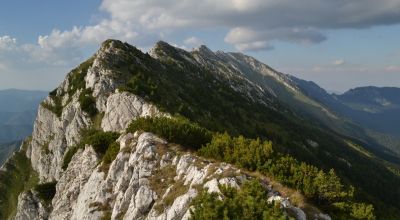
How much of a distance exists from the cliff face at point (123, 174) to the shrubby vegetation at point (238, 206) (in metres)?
1.65

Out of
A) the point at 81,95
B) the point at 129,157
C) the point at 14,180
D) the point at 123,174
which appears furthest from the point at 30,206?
the point at 14,180

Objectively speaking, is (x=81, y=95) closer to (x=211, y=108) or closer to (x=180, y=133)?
(x=211, y=108)

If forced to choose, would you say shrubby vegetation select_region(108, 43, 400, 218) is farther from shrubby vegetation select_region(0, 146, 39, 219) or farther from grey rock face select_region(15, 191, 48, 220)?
shrubby vegetation select_region(0, 146, 39, 219)

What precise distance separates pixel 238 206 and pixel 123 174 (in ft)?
73.9

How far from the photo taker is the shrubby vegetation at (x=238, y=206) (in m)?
30.7

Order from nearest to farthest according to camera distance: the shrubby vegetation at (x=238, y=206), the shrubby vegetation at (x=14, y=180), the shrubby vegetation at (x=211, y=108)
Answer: the shrubby vegetation at (x=238, y=206) < the shrubby vegetation at (x=211, y=108) < the shrubby vegetation at (x=14, y=180)

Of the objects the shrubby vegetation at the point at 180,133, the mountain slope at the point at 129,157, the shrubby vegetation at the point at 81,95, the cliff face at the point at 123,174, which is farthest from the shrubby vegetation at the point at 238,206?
the shrubby vegetation at the point at 81,95

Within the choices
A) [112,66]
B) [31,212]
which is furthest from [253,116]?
[31,212]

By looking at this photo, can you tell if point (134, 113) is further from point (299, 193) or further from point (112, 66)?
point (299, 193)

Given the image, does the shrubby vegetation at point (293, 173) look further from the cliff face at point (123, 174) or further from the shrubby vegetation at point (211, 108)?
the shrubby vegetation at point (211, 108)

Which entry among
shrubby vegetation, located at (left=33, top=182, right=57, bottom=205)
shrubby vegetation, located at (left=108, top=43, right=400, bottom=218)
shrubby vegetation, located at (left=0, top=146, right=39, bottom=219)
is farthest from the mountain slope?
shrubby vegetation, located at (left=0, top=146, right=39, bottom=219)

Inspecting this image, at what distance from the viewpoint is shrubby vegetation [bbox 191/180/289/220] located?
101 feet

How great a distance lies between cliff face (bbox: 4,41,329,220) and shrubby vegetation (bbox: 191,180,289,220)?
5.40ft

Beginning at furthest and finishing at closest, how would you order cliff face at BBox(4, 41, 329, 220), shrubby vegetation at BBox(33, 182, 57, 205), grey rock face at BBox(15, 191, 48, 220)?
shrubby vegetation at BBox(33, 182, 57, 205) → grey rock face at BBox(15, 191, 48, 220) → cliff face at BBox(4, 41, 329, 220)
